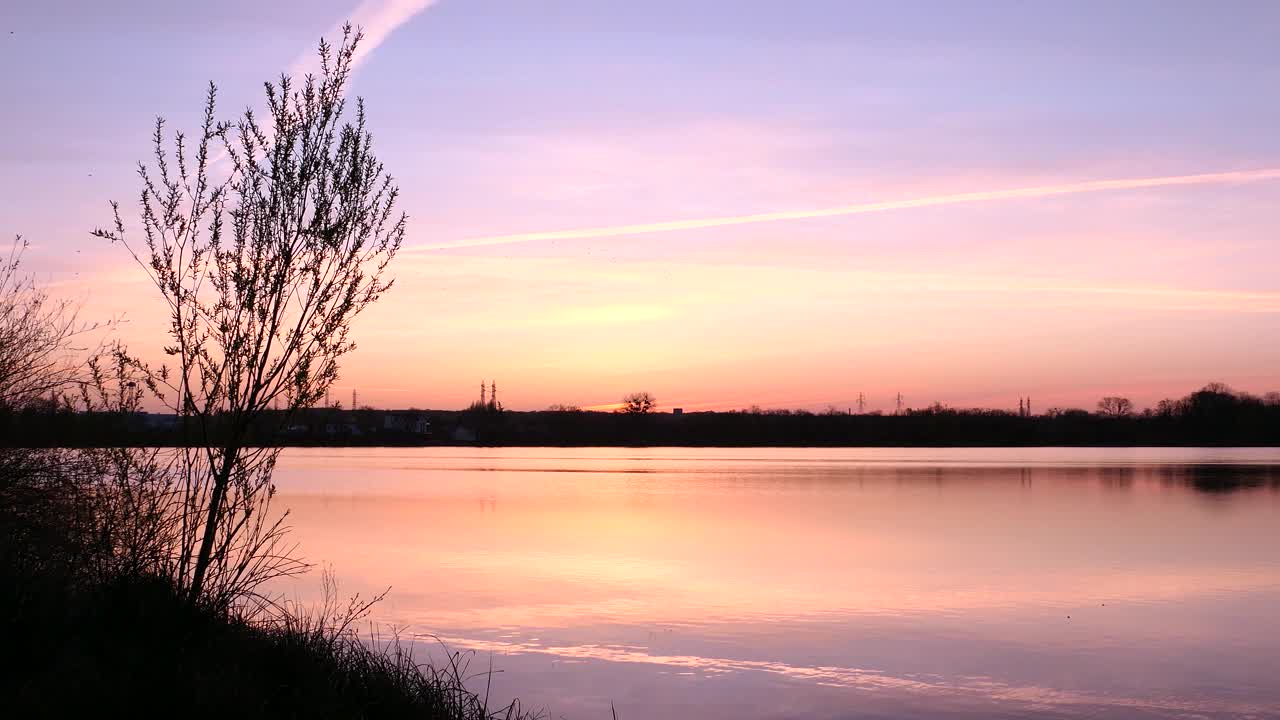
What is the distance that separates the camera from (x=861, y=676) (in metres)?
10.5

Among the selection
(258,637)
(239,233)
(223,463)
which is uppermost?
(239,233)

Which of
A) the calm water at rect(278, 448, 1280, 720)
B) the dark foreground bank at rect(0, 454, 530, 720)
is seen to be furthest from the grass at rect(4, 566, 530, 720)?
the calm water at rect(278, 448, 1280, 720)

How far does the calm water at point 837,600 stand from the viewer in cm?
995

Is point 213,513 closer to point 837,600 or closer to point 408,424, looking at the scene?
point 837,600

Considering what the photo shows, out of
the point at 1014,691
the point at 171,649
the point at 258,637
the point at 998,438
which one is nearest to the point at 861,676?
the point at 1014,691

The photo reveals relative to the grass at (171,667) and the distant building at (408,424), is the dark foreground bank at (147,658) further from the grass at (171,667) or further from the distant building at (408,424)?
the distant building at (408,424)

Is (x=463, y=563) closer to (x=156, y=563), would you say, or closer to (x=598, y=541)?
(x=598, y=541)

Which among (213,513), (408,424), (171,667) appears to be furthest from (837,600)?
(408,424)

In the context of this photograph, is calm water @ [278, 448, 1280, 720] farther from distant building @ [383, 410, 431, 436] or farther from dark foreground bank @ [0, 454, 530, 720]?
distant building @ [383, 410, 431, 436]

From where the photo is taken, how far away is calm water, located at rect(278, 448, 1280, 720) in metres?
9.95

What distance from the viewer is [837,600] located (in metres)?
14.7

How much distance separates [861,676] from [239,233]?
21.1 feet

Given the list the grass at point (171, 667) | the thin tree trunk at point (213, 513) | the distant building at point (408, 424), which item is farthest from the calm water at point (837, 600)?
the distant building at point (408, 424)

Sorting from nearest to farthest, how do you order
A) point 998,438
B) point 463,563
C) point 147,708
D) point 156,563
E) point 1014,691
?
point 147,708, point 156,563, point 1014,691, point 463,563, point 998,438
